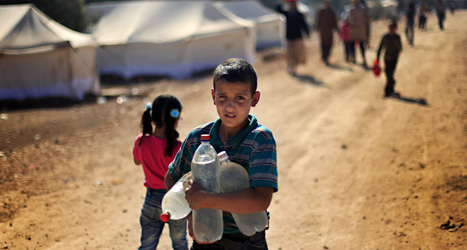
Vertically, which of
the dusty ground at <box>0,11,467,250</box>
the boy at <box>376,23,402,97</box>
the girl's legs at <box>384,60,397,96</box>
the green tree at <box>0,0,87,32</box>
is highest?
the green tree at <box>0,0,87,32</box>

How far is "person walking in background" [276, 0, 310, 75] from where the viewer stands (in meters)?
12.6

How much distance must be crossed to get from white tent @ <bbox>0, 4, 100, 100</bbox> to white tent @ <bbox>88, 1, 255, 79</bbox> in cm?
368

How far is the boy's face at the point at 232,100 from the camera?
2086mm

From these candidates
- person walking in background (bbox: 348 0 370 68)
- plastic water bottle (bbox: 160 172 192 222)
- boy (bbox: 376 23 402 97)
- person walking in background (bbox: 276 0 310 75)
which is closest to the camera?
plastic water bottle (bbox: 160 172 192 222)

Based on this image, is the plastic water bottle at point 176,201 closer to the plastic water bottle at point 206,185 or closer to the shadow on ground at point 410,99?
the plastic water bottle at point 206,185

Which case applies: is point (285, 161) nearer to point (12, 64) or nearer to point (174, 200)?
point (174, 200)

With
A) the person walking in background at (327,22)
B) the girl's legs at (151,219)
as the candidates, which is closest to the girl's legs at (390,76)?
the person walking in background at (327,22)

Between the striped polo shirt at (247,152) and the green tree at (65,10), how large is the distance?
15.3 meters

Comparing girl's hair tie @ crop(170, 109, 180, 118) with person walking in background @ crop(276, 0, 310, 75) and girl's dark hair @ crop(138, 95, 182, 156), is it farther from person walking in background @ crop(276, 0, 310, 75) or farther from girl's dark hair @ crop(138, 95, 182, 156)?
person walking in background @ crop(276, 0, 310, 75)

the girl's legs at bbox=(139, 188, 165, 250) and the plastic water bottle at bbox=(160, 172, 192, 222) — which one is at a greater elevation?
the plastic water bottle at bbox=(160, 172, 192, 222)

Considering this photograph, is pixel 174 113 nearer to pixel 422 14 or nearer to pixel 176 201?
pixel 176 201

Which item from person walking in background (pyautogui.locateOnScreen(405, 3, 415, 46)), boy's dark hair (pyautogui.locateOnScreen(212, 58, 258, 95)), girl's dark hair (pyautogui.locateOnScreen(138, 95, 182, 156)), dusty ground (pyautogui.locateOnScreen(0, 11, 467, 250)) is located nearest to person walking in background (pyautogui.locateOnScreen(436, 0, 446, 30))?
person walking in background (pyautogui.locateOnScreen(405, 3, 415, 46))

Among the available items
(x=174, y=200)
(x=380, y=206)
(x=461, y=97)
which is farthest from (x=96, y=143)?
(x=461, y=97)

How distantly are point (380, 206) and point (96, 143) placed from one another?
16.9ft
